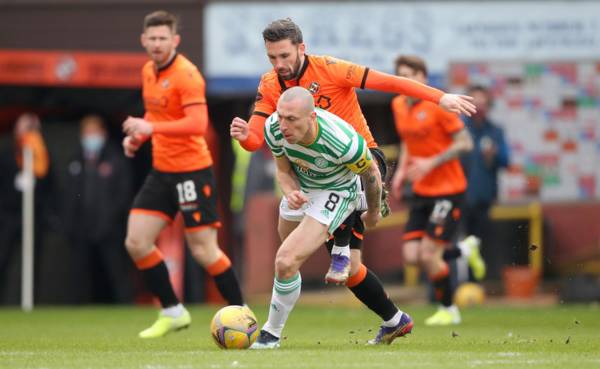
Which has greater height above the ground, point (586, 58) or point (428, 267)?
point (586, 58)

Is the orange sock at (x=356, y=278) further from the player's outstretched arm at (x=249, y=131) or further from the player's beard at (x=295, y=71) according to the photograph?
the player's beard at (x=295, y=71)

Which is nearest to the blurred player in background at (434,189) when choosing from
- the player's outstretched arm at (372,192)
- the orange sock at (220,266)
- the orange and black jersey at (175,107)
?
the orange sock at (220,266)

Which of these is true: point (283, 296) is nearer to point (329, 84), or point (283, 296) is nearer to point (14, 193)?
point (329, 84)

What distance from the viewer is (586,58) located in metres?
17.2

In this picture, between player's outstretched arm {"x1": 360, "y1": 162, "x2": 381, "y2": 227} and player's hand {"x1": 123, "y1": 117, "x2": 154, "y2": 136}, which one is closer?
player's outstretched arm {"x1": 360, "y1": 162, "x2": 381, "y2": 227}

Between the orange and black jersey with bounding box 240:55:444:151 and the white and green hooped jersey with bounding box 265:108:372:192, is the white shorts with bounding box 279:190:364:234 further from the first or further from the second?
the orange and black jersey with bounding box 240:55:444:151

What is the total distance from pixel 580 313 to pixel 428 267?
2150 millimetres

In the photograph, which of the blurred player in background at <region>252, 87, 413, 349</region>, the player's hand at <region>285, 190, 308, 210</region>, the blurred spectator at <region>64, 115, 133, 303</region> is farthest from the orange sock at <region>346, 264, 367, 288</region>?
the blurred spectator at <region>64, 115, 133, 303</region>

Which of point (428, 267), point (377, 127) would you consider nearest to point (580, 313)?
point (428, 267)

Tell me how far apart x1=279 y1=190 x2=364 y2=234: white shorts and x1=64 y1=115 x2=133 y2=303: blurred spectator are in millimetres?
8360

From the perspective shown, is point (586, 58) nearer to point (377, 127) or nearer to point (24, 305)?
point (377, 127)

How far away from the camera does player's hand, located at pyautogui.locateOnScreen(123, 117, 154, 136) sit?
407 inches

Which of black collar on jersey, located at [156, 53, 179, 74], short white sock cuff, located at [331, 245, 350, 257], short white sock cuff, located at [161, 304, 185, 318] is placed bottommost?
short white sock cuff, located at [161, 304, 185, 318]

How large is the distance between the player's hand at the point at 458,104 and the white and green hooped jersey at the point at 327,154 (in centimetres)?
71
